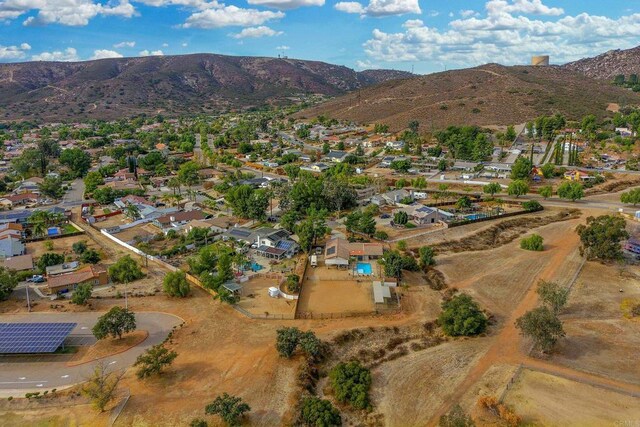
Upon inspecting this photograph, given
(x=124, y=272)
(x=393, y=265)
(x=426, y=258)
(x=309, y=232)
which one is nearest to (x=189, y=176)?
(x=309, y=232)

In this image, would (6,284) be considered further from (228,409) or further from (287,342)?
(228,409)

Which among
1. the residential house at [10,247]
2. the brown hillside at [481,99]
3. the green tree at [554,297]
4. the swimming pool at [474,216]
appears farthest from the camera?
the brown hillside at [481,99]

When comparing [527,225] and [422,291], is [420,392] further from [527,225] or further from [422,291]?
[527,225]

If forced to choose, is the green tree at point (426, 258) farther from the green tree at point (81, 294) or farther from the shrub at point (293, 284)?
the green tree at point (81, 294)

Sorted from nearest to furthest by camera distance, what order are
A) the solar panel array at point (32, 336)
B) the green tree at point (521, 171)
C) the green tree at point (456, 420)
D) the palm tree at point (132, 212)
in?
the green tree at point (456, 420), the solar panel array at point (32, 336), the palm tree at point (132, 212), the green tree at point (521, 171)

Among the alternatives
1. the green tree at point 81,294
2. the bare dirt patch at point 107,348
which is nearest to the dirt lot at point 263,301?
the bare dirt patch at point 107,348

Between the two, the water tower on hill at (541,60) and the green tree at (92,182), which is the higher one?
the water tower on hill at (541,60)

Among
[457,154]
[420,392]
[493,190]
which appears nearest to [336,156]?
[457,154]
